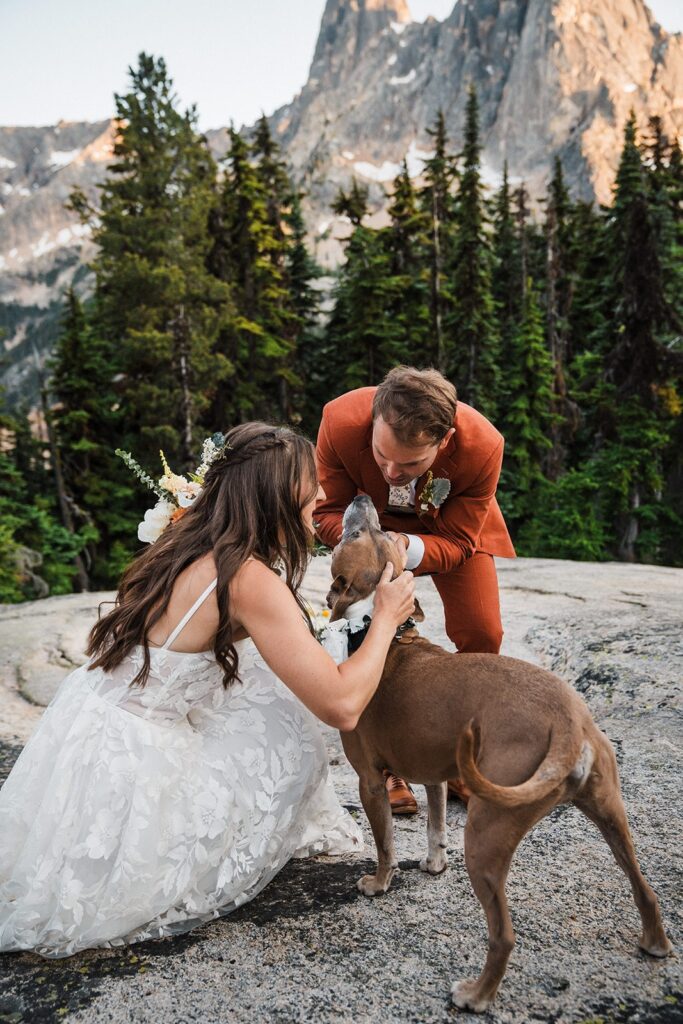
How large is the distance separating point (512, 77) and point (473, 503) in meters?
132

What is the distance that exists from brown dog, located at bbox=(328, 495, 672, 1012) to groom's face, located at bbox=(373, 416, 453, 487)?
1.30 feet

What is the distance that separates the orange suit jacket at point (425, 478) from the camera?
3836 millimetres

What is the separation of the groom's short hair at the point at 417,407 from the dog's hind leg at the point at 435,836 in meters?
1.58

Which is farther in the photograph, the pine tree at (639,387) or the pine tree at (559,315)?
the pine tree at (559,315)

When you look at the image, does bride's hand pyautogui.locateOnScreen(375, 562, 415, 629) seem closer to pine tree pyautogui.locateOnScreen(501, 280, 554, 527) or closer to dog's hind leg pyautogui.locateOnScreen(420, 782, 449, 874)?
dog's hind leg pyautogui.locateOnScreen(420, 782, 449, 874)

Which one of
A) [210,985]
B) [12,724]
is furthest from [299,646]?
[12,724]

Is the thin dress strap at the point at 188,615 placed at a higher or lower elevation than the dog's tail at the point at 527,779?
higher

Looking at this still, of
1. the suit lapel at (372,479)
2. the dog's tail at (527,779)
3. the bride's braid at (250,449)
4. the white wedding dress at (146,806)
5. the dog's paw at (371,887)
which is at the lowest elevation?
the dog's paw at (371,887)

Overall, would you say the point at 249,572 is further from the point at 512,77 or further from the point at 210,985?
the point at 512,77

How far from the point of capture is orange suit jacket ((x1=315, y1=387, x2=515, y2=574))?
3.84 meters

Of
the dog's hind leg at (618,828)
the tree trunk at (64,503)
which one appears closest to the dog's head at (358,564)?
the dog's hind leg at (618,828)

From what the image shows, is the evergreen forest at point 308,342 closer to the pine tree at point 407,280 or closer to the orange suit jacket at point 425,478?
the pine tree at point 407,280

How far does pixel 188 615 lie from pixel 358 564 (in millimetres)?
817

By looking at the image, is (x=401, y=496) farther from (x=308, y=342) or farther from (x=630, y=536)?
(x=308, y=342)
